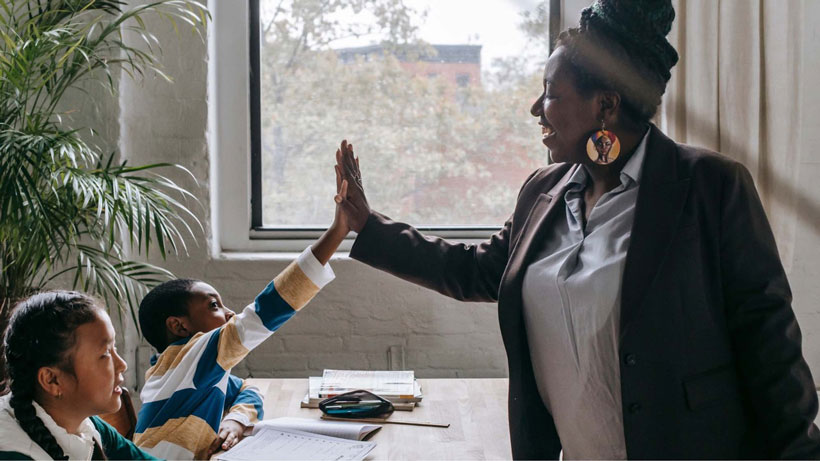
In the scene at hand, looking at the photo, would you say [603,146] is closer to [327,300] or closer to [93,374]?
[93,374]

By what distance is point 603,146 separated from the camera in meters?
1.58

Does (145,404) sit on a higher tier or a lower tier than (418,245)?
lower

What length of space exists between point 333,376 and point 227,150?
111 centimetres

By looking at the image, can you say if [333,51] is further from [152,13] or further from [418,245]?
[418,245]

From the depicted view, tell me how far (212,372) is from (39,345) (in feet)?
1.38

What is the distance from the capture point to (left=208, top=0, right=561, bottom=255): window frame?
2.93 m

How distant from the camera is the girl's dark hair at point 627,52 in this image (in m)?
1.52

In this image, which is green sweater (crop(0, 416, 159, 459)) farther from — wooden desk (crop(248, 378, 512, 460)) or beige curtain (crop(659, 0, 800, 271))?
beige curtain (crop(659, 0, 800, 271))

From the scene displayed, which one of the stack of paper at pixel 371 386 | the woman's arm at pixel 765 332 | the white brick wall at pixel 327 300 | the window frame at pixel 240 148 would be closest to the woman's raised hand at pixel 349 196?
the stack of paper at pixel 371 386

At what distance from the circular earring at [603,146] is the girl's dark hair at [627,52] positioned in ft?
0.19

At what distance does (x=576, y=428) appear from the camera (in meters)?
1.54

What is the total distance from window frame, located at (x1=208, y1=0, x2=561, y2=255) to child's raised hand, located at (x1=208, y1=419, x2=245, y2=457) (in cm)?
117

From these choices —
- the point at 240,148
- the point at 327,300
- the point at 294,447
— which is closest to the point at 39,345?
the point at 294,447

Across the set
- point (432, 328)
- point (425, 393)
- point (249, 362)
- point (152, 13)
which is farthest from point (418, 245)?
point (152, 13)
